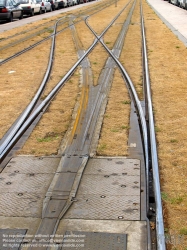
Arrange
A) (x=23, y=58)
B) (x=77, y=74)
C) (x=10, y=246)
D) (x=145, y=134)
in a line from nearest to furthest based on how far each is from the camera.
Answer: (x=10, y=246) < (x=145, y=134) < (x=77, y=74) < (x=23, y=58)

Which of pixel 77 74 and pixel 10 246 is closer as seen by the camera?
pixel 10 246

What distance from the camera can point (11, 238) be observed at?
180 inches

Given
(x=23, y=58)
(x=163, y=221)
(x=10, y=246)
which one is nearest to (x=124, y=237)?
(x=163, y=221)

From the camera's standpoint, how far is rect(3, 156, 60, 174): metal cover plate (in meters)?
6.16

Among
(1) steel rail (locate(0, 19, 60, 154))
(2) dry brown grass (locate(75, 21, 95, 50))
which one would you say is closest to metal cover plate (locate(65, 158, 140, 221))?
(1) steel rail (locate(0, 19, 60, 154))

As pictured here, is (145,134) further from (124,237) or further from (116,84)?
(116,84)

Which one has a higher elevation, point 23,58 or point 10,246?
point 10,246

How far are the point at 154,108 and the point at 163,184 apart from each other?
3.42m

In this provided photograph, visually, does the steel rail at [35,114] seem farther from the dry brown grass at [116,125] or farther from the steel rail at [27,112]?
the dry brown grass at [116,125]

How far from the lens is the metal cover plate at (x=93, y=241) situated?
174 inches

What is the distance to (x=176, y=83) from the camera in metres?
11.2

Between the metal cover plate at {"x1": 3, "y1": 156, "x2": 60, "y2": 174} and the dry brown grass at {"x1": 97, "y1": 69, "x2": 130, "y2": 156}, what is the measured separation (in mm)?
734

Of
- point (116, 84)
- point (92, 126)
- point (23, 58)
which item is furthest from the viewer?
point (23, 58)

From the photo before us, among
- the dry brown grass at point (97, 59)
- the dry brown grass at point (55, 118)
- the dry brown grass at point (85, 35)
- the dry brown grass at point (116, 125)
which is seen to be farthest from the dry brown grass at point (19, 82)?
the dry brown grass at point (85, 35)
